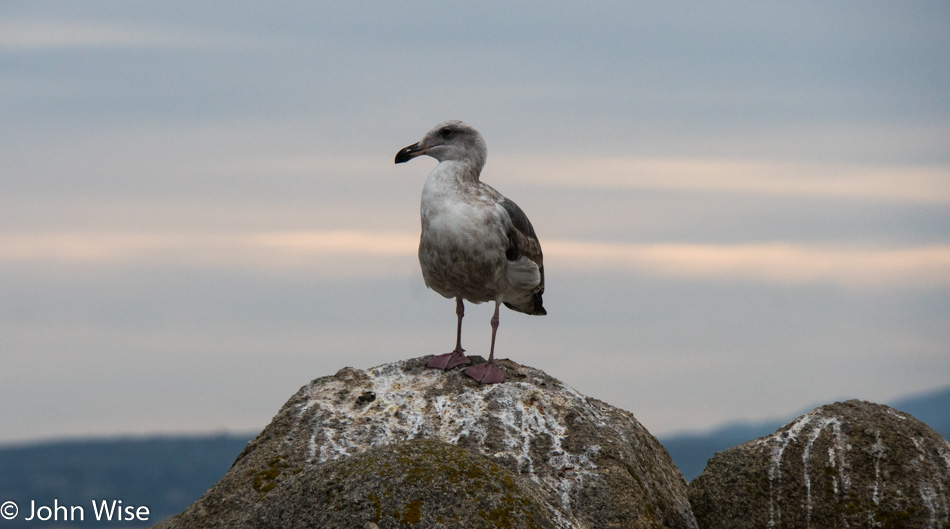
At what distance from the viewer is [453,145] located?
51.9 feet

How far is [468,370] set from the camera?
48.4ft

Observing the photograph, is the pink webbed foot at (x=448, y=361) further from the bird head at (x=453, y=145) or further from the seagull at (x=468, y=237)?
the bird head at (x=453, y=145)

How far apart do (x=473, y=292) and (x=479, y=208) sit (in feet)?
4.03

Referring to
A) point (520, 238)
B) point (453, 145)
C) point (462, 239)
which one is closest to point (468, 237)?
point (462, 239)

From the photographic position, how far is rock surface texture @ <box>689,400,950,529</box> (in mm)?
12703

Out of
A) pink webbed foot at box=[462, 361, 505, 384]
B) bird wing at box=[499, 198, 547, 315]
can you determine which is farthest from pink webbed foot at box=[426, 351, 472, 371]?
bird wing at box=[499, 198, 547, 315]

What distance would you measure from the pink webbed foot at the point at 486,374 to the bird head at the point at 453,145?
2861 mm

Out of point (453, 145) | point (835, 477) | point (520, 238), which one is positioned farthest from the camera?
point (453, 145)

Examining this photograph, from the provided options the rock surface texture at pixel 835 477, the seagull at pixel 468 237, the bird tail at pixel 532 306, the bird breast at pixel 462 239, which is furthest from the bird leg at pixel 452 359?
the rock surface texture at pixel 835 477

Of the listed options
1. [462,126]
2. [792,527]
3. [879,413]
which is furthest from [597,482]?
[462,126]

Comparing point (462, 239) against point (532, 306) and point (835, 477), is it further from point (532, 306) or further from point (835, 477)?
point (835, 477)

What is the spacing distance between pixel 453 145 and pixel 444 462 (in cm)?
631

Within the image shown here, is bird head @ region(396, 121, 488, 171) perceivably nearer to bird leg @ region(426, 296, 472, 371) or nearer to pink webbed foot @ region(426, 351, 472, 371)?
bird leg @ region(426, 296, 472, 371)

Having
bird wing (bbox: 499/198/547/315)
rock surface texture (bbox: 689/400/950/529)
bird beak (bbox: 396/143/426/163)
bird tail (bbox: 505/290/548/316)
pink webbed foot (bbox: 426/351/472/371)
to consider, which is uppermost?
bird beak (bbox: 396/143/426/163)
